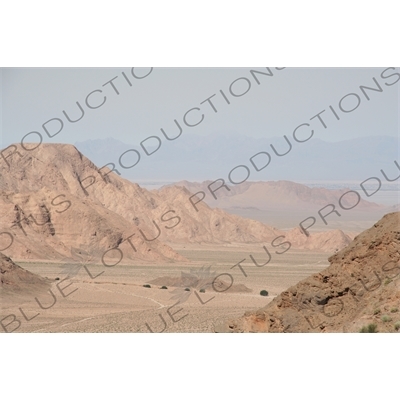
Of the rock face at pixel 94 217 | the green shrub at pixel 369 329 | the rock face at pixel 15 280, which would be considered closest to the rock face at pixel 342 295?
the green shrub at pixel 369 329

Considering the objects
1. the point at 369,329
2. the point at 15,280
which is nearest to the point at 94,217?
the point at 15,280

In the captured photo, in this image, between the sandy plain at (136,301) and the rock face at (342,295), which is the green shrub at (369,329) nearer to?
the rock face at (342,295)

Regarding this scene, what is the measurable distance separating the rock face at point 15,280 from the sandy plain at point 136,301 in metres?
0.64

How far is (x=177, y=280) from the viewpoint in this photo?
43531mm

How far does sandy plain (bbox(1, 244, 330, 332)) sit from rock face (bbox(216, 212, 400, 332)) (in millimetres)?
5612

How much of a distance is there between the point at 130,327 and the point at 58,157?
7456 cm

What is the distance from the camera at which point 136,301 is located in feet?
111

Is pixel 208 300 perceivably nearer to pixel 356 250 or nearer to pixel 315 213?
pixel 356 250

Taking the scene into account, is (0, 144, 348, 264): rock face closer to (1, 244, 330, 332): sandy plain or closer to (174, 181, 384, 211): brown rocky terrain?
(1, 244, 330, 332): sandy plain

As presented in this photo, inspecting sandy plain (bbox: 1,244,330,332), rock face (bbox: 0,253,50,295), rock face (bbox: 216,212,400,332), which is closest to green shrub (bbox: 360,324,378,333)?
rock face (bbox: 216,212,400,332)

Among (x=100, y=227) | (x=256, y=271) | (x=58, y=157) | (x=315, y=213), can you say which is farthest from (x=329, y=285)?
(x=315, y=213)

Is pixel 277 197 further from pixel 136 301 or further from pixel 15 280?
pixel 15 280

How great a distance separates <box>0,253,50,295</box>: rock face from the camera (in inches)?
1252

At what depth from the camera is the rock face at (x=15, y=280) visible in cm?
3179
